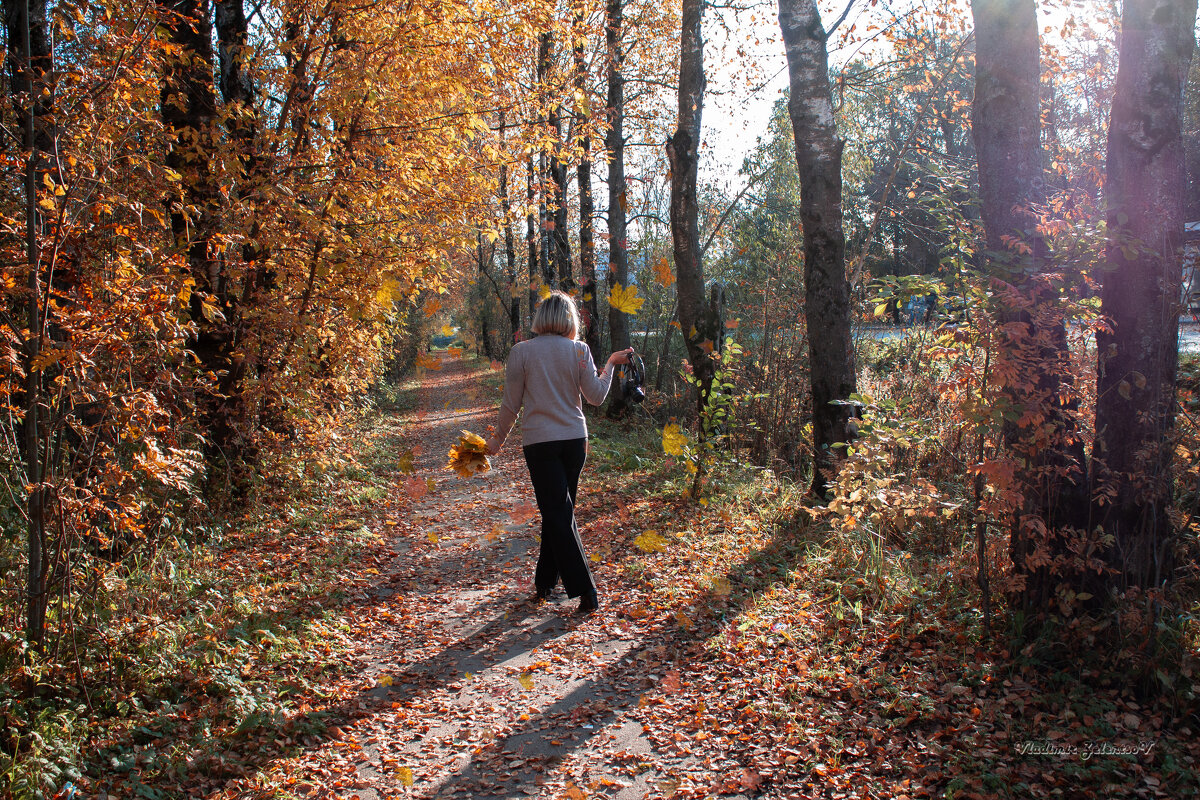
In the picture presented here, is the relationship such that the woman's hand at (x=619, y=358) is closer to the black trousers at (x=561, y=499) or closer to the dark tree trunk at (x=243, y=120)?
the black trousers at (x=561, y=499)

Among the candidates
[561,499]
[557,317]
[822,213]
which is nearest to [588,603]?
[561,499]

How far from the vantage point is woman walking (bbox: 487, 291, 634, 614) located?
4.80 metres

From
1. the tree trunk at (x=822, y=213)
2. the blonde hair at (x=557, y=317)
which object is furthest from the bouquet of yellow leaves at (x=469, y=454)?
the tree trunk at (x=822, y=213)

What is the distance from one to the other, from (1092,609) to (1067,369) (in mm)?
1319

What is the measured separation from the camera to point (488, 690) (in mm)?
4051

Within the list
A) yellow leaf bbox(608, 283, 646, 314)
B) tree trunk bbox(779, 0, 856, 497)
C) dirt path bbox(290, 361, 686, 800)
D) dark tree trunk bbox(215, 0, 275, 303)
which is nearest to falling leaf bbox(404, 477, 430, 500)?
dirt path bbox(290, 361, 686, 800)

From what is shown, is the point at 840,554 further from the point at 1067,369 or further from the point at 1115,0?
the point at 1115,0

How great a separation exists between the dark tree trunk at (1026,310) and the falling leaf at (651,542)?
3182 mm

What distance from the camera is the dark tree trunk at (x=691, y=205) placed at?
9008 millimetres

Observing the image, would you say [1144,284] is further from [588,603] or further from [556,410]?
[588,603]

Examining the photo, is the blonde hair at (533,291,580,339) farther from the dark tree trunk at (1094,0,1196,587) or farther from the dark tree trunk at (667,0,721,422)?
the dark tree trunk at (667,0,721,422)

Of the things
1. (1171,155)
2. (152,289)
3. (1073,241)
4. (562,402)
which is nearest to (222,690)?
(152,289)

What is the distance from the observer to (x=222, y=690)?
12.5ft

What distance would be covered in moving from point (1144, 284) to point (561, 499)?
3606 millimetres
